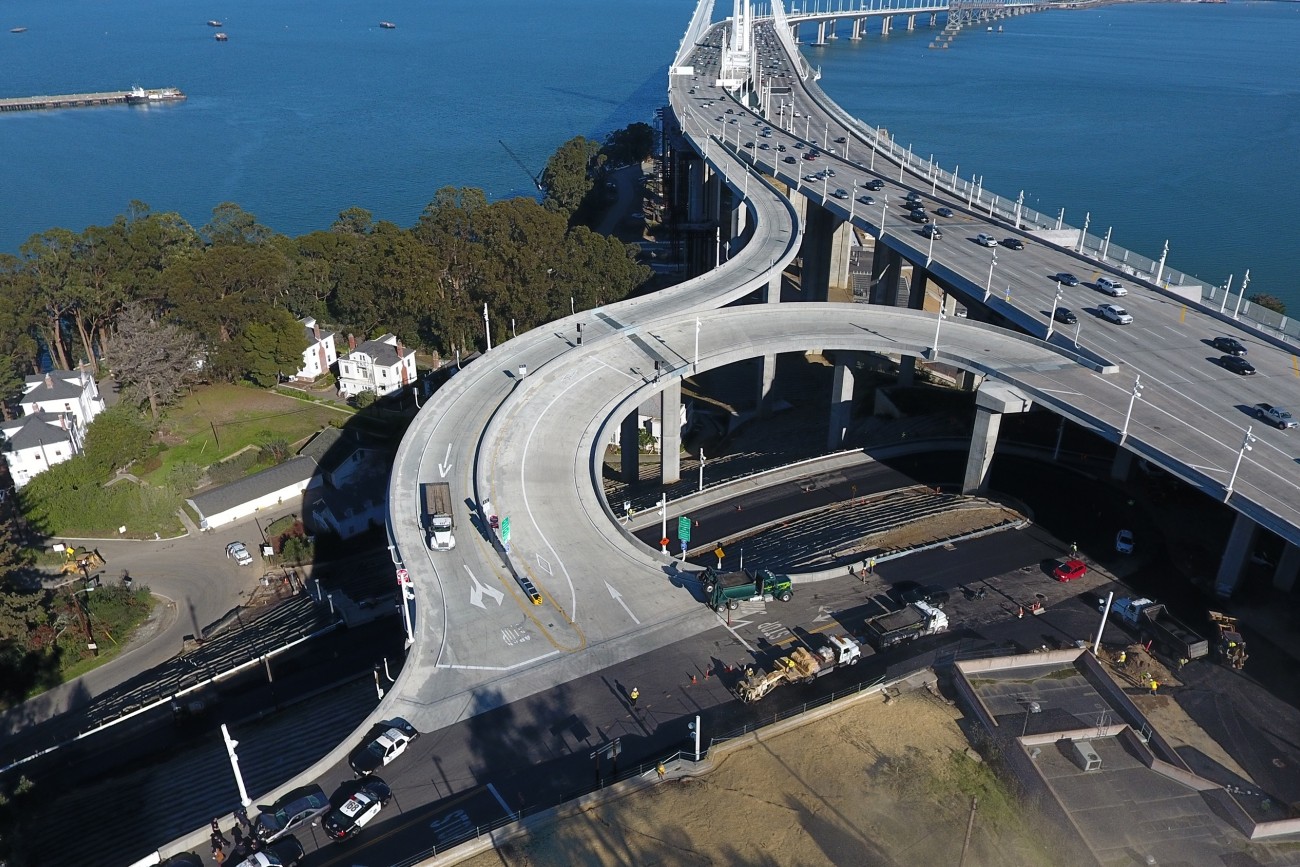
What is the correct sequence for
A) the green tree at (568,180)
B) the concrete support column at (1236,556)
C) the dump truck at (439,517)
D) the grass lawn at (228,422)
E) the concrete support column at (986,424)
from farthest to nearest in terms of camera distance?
the green tree at (568,180) → the grass lawn at (228,422) → the concrete support column at (986,424) → the dump truck at (439,517) → the concrete support column at (1236,556)

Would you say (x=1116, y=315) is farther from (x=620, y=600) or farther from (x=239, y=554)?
(x=239, y=554)

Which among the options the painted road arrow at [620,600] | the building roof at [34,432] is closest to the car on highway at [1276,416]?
the painted road arrow at [620,600]

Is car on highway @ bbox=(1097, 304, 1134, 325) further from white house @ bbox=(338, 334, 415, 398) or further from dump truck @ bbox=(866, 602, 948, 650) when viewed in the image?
white house @ bbox=(338, 334, 415, 398)

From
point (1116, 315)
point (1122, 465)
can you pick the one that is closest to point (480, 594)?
point (1122, 465)

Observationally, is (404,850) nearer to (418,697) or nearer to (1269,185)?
(418,697)

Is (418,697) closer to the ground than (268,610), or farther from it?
farther from it

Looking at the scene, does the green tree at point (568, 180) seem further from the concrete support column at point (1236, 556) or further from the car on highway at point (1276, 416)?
the concrete support column at point (1236, 556)

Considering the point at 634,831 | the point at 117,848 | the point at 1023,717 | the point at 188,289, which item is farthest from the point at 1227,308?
the point at 188,289
